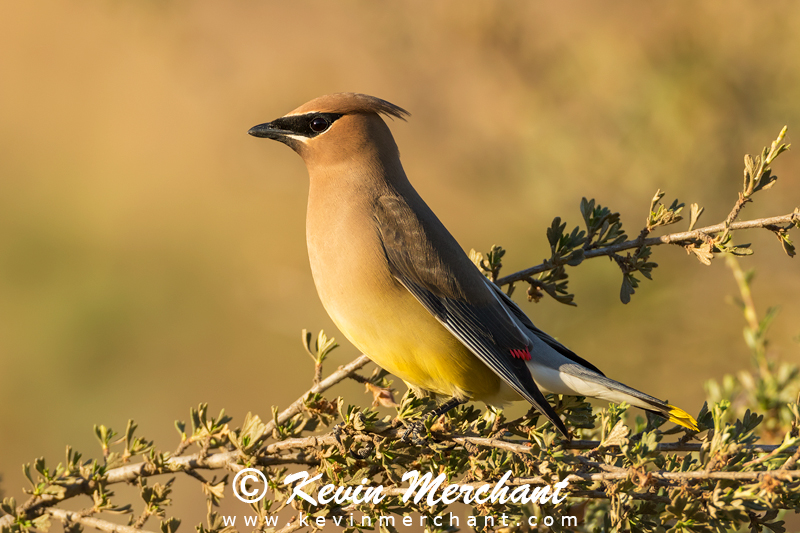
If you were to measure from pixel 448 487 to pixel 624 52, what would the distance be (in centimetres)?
343

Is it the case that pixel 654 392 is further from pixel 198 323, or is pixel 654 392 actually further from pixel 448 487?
pixel 198 323

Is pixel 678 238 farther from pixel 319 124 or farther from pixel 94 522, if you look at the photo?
pixel 94 522

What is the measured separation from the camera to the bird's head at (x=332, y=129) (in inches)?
108

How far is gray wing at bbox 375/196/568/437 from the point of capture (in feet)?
8.40

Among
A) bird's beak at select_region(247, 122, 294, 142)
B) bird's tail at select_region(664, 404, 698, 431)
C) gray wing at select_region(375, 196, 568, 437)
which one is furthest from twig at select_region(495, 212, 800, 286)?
bird's beak at select_region(247, 122, 294, 142)

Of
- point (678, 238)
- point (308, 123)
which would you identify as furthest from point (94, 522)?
point (678, 238)

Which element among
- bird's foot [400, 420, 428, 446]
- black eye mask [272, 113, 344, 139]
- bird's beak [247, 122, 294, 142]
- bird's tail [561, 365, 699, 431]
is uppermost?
black eye mask [272, 113, 344, 139]

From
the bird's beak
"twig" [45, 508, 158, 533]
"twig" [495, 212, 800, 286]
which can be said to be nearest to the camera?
"twig" [45, 508, 158, 533]

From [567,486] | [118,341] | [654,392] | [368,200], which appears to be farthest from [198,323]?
[567,486]

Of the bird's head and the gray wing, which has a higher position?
the bird's head

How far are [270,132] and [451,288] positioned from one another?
0.87 meters

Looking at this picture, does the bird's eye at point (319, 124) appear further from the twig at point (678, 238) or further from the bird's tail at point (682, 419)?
the bird's tail at point (682, 419)

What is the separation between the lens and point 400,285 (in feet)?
8.49

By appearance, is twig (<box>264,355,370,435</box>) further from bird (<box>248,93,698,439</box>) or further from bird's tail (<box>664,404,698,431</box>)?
bird's tail (<box>664,404,698,431</box>)
